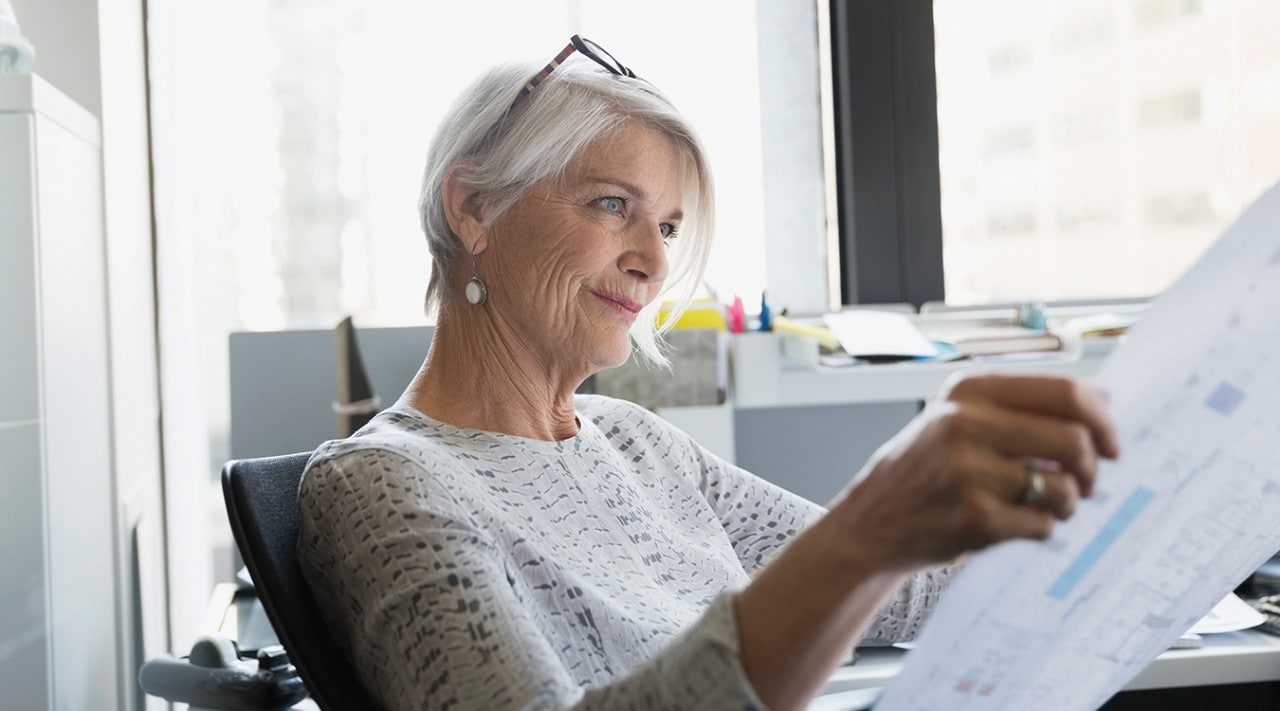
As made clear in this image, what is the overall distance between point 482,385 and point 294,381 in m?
1.00

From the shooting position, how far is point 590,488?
113 cm

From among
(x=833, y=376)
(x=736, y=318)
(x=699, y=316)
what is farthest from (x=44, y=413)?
(x=833, y=376)

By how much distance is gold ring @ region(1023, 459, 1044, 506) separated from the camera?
52 centimetres

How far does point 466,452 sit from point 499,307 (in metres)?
0.19

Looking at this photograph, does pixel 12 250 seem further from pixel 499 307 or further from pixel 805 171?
pixel 805 171

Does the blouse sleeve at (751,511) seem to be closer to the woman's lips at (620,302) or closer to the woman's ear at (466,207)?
the woman's lips at (620,302)

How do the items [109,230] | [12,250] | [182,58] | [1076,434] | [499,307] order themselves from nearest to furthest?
[1076,434] < [499,307] < [12,250] < [109,230] < [182,58]

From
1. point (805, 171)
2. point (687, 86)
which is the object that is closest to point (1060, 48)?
point (805, 171)

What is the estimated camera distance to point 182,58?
8.04ft

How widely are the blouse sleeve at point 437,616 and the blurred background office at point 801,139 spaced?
62.8 inches

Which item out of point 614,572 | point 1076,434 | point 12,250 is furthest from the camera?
point 12,250

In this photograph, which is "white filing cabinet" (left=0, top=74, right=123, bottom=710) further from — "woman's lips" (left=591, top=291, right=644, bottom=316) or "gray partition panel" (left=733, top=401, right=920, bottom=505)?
"gray partition panel" (left=733, top=401, right=920, bottom=505)

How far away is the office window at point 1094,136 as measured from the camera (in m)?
2.49

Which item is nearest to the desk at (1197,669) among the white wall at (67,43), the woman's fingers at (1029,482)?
the woman's fingers at (1029,482)
